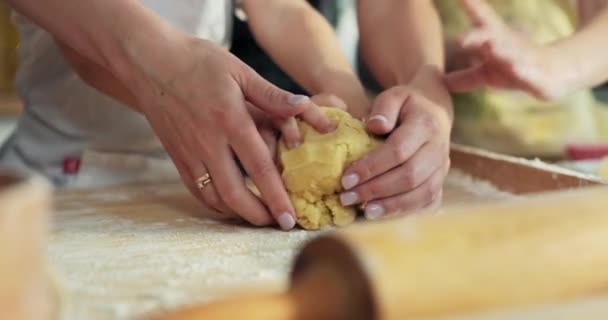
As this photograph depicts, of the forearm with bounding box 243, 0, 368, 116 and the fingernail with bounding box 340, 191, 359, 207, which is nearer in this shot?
the fingernail with bounding box 340, 191, 359, 207

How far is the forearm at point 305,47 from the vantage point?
105cm

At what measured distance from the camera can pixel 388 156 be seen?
830mm

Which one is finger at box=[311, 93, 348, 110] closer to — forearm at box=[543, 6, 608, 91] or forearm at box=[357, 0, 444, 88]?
forearm at box=[357, 0, 444, 88]

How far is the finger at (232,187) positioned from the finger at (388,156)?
108 mm

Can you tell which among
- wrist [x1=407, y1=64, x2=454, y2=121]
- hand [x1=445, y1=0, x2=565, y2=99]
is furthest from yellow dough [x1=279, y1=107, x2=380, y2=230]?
hand [x1=445, y1=0, x2=565, y2=99]

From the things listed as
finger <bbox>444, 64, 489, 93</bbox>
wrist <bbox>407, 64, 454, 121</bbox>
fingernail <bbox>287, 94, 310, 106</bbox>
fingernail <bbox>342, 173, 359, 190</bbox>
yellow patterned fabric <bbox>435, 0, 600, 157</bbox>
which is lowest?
yellow patterned fabric <bbox>435, 0, 600, 157</bbox>

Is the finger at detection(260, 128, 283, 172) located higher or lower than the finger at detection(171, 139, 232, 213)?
higher

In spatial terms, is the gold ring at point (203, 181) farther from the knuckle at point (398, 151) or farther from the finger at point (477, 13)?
the finger at point (477, 13)

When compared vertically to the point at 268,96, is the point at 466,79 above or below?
below

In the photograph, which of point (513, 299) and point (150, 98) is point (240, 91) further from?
point (513, 299)

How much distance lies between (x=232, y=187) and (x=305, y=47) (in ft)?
1.20

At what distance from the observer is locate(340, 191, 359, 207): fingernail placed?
0.83 meters

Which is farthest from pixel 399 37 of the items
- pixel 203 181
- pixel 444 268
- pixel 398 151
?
pixel 444 268

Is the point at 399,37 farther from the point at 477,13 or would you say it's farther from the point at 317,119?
the point at 317,119
